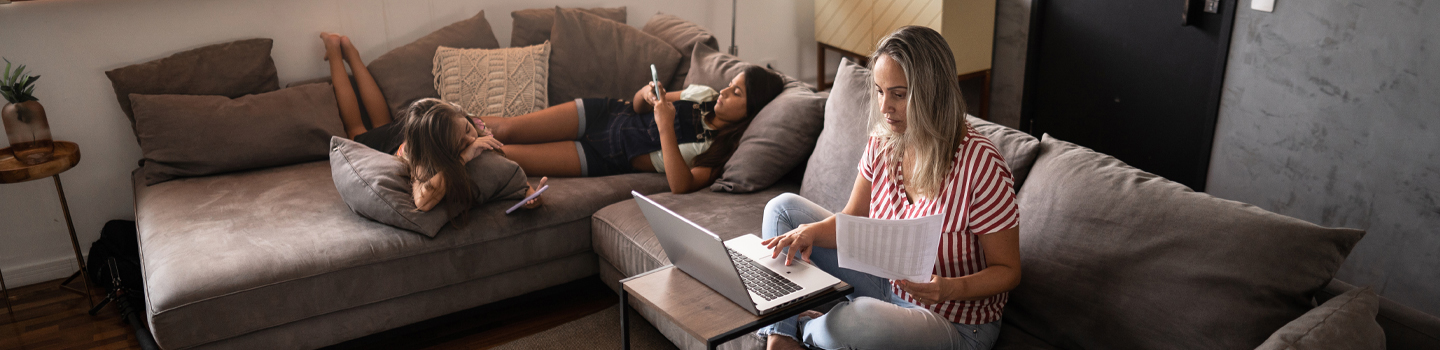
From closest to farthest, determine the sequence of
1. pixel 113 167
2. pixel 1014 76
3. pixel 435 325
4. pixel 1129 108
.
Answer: pixel 435 325 → pixel 113 167 → pixel 1129 108 → pixel 1014 76

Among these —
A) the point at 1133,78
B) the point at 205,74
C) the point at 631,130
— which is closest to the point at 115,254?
the point at 205,74

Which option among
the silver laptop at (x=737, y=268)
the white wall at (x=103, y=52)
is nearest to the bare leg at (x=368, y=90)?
the white wall at (x=103, y=52)

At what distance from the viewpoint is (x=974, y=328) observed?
152 centimetres

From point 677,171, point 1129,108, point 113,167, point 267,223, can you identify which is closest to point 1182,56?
point 1129,108

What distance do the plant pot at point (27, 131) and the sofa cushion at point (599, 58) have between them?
151 centimetres

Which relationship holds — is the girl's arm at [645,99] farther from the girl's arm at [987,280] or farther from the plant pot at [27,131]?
the plant pot at [27,131]

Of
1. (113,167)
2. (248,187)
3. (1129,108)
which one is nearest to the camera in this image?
(248,187)

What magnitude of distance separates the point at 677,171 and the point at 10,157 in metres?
1.94

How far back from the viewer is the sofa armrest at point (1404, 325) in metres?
1.31

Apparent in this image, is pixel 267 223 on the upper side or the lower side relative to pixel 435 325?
upper

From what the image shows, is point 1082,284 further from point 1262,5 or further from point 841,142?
point 1262,5

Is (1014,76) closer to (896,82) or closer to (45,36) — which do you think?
(896,82)

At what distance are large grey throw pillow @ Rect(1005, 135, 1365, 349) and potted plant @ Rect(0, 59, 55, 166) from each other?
270 centimetres

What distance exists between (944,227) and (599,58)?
1.90 metres
